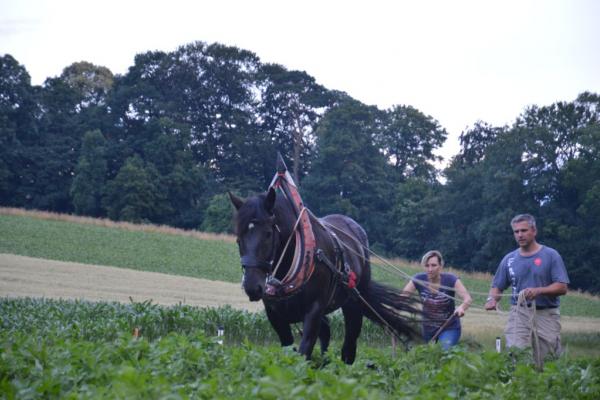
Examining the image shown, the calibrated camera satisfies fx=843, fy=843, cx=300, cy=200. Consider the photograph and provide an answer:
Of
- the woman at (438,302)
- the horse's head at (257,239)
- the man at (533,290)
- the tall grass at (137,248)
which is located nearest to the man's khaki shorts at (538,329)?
the man at (533,290)

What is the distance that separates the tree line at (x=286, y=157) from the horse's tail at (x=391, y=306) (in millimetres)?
39799

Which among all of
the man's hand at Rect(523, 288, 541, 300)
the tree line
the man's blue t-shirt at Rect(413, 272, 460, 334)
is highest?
the tree line

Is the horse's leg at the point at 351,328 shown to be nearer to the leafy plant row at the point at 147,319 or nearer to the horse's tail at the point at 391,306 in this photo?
the horse's tail at the point at 391,306

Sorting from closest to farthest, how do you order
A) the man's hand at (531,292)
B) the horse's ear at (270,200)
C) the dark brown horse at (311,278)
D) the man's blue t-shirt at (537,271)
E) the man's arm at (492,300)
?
the dark brown horse at (311,278) → the horse's ear at (270,200) → the man's hand at (531,292) → the man's blue t-shirt at (537,271) → the man's arm at (492,300)

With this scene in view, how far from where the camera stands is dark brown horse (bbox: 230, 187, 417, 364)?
289 inches

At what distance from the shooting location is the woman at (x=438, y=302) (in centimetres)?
948

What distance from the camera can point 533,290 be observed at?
7.74m

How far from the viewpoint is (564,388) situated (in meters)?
4.63

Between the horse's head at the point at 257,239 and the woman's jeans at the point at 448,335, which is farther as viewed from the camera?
the woman's jeans at the point at 448,335

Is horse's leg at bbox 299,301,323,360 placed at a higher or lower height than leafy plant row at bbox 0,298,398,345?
higher

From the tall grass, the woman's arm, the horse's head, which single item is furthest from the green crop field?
the tall grass

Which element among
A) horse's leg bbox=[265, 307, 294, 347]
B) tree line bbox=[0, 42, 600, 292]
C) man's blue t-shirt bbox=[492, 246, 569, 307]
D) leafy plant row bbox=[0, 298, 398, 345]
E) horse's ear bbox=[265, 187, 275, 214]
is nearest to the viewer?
horse's ear bbox=[265, 187, 275, 214]

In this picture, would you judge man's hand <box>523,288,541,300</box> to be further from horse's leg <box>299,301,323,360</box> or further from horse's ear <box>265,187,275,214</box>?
horse's ear <box>265,187,275,214</box>

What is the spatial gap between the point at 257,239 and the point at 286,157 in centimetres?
5635
